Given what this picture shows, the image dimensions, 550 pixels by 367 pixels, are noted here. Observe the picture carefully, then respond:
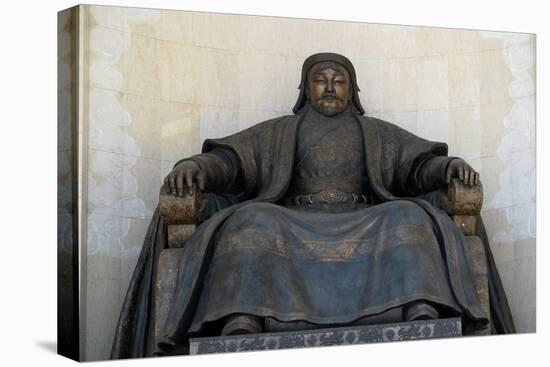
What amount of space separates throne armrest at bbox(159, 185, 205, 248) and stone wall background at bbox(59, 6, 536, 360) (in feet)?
2.89

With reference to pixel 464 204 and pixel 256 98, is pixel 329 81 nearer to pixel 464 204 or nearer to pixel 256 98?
pixel 256 98

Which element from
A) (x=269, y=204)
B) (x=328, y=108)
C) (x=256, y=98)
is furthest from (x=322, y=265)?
(x=256, y=98)

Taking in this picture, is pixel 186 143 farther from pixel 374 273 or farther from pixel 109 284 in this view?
pixel 374 273

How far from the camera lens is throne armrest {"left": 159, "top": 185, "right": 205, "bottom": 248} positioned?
10906 millimetres

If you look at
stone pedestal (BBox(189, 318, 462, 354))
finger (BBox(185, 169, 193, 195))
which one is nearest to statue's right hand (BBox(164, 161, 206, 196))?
finger (BBox(185, 169, 193, 195))

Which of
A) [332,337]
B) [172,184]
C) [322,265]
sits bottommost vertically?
[332,337]

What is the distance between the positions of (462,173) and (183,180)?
180cm

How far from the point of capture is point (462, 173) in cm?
1117

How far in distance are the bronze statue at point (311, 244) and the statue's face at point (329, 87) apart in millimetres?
178

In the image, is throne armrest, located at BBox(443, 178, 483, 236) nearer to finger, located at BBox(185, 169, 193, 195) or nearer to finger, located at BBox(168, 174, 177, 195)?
finger, located at BBox(185, 169, 193, 195)

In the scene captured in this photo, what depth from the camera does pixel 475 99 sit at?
1286cm

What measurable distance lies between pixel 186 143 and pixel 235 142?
2.26 feet

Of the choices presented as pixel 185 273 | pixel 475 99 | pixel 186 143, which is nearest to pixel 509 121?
pixel 475 99

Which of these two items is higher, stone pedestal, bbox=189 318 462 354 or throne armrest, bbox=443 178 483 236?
throne armrest, bbox=443 178 483 236
